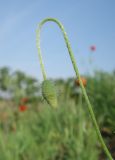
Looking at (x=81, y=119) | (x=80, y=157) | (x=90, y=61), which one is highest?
(x=90, y=61)

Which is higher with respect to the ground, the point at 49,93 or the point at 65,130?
the point at 49,93

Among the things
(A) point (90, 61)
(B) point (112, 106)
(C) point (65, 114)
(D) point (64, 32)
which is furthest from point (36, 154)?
(D) point (64, 32)

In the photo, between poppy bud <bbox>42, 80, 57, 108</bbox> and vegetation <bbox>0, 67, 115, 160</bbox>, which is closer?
poppy bud <bbox>42, 80, 57, 108</bbox>

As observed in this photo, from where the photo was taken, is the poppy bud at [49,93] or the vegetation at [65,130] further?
the vegetation at [65,130]

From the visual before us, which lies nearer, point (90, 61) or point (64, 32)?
point (64, 32)

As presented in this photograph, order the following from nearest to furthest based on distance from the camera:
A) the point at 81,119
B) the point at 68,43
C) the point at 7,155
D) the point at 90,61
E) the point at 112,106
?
1. the point at 68,43
2. the point at 7,155
3. the point at 81,119
4. the point at 112,106
5. the point at 90,61

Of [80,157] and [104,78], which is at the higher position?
[104,78]

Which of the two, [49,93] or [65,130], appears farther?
[65,130]

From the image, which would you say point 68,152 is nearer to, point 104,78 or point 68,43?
point 104,78
